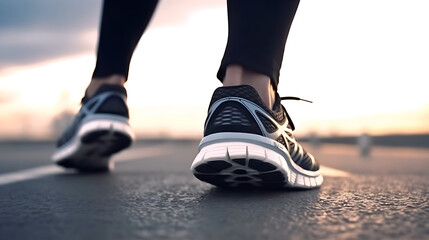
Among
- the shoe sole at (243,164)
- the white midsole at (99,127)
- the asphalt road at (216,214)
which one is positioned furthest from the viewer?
the white midsole at (99,127)

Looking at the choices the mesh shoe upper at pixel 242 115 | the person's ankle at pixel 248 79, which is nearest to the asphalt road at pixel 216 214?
the mesh shoe upper at pixel 242 115

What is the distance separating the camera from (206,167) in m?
1.13

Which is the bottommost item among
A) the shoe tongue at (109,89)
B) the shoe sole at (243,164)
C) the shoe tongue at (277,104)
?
the shoe sole at (243,164)

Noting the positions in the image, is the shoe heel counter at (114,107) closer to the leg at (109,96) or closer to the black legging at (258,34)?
the leg at (109,96)

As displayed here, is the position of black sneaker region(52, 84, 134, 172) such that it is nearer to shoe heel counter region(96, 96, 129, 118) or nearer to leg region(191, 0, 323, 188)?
shoe heel counter region(96, 96, 129, 118)

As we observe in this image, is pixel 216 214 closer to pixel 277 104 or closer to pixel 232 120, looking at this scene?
pixel 232 120

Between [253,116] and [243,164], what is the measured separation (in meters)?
0.14

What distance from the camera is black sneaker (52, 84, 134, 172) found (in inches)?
69.9

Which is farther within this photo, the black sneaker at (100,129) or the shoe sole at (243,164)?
the black sneaker at (100,129)

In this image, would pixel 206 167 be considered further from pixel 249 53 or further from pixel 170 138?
pixel 170 138

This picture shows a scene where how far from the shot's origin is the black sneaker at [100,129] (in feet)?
5.82

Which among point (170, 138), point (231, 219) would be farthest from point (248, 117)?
point (170, 138)

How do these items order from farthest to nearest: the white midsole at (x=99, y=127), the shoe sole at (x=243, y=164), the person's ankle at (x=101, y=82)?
the person's ankle at (x=101, y=82) < the white midsole at (x=99, y=127) < the shoe sole at (x=243, y=164)

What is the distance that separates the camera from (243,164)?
111 centimetres
